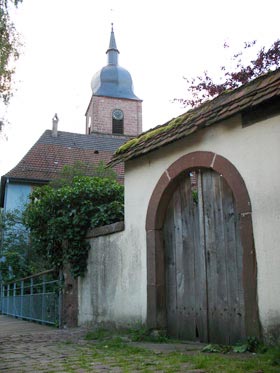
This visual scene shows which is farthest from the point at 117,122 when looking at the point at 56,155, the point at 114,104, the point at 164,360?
the point at 164,360

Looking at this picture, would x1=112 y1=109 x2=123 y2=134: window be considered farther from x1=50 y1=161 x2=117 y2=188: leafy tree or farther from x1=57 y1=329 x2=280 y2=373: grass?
x1=57 y1=329 x2=280 y2=373: grass

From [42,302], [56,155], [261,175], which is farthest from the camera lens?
[56,155]

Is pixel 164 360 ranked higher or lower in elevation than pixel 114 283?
lower

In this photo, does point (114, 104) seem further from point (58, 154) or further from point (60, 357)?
point (60, 357)

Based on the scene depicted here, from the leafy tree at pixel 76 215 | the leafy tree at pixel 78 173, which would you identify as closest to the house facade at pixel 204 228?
the leafy tree at pixel 76 215

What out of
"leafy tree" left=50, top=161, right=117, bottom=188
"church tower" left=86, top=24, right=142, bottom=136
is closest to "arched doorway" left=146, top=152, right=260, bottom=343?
"leafy tree" left=50, top=161, right=117, bottom=188

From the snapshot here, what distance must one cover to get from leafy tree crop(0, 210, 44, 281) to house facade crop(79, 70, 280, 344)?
11624 mm

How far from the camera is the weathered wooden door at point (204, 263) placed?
5.65m

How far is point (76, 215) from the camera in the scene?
873 centimetres

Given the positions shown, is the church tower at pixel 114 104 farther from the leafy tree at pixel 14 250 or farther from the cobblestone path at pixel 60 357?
the cobblestone path at pixel 60 357

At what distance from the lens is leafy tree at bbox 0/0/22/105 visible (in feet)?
33.0

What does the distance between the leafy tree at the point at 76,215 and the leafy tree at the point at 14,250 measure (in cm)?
916

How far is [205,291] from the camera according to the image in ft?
19.6

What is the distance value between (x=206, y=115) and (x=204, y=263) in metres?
1.94
